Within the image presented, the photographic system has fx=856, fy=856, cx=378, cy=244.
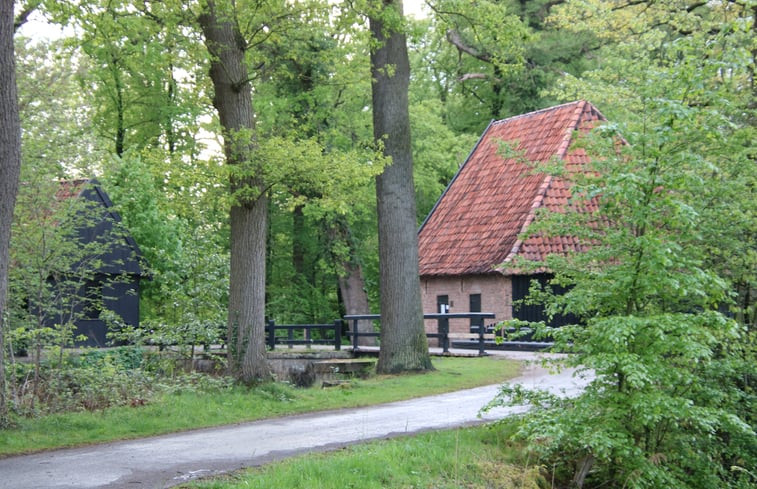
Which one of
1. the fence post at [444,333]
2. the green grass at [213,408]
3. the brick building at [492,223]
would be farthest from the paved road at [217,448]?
the brick building at [492,223]

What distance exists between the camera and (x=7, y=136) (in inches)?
431

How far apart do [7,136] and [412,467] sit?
6.57 meters

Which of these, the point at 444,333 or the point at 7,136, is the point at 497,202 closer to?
the point at 444,333

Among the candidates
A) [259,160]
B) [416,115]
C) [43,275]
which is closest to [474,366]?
[259,160]

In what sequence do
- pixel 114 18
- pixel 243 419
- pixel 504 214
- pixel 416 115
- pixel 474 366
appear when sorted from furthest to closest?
pixel 416 115 < pixel 504 214 < pixel 474 366 < pixel 114 18 < pixel 243 419

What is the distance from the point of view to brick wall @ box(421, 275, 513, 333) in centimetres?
2716

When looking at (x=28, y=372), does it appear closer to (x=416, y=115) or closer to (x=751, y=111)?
(x=751, y=111)

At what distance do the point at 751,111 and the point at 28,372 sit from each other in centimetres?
1118

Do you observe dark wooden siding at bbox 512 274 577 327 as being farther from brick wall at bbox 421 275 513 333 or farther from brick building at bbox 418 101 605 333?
brick wall at bbox 421 275 513 333

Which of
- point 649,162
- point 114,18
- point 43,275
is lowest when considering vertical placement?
point 43,275

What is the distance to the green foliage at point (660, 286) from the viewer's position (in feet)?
31.2

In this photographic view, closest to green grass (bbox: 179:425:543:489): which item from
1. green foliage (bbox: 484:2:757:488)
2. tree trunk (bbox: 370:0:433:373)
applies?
green foliage (bbox: 484:2:757:488)

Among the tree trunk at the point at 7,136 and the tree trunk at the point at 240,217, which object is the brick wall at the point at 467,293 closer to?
the tree trunk at the point at 240,217

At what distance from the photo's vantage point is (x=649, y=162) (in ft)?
32.2
